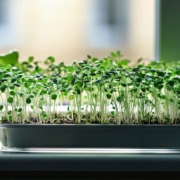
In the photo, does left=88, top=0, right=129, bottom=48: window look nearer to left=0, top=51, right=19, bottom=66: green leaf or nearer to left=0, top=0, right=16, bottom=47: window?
left=0, top=0, right=16, bottom=47: window

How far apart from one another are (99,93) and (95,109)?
5 cm

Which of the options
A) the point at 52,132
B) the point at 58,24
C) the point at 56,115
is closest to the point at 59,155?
the point at 52,132

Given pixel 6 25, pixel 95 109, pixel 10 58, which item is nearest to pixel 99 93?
pixel 95 109

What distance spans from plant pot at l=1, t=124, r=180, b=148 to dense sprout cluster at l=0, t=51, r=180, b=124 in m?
0.08

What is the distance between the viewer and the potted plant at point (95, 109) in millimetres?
1025

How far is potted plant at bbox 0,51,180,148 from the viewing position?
103 centimetres

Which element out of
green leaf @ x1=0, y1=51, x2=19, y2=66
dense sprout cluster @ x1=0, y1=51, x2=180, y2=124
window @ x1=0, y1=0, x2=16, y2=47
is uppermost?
window @ x1=0, y1=0, x2=16, y2=47

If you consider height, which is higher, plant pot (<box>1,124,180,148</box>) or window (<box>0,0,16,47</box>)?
window (<box>0,0,16,47</box>)

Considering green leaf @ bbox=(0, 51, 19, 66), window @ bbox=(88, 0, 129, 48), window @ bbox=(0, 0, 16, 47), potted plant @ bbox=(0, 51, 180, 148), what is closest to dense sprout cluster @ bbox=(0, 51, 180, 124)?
potted plant @ bbox=(0, 51, 180, 148)

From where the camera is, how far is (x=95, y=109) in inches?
44.6

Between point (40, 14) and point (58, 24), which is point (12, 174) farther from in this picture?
point (40, 14)

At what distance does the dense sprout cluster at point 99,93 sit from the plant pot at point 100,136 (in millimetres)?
76

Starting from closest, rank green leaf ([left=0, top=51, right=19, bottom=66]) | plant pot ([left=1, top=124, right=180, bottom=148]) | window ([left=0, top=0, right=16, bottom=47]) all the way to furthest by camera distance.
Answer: plant pot ([left=1, top=124, right=180, bottom=148]) < green leaf ([left=0, top=51, right=19, bottom=66]) < window ([left=0, top=0, right=16, bottom=47])

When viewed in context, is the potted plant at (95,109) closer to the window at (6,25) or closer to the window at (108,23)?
the window at (6,25)
